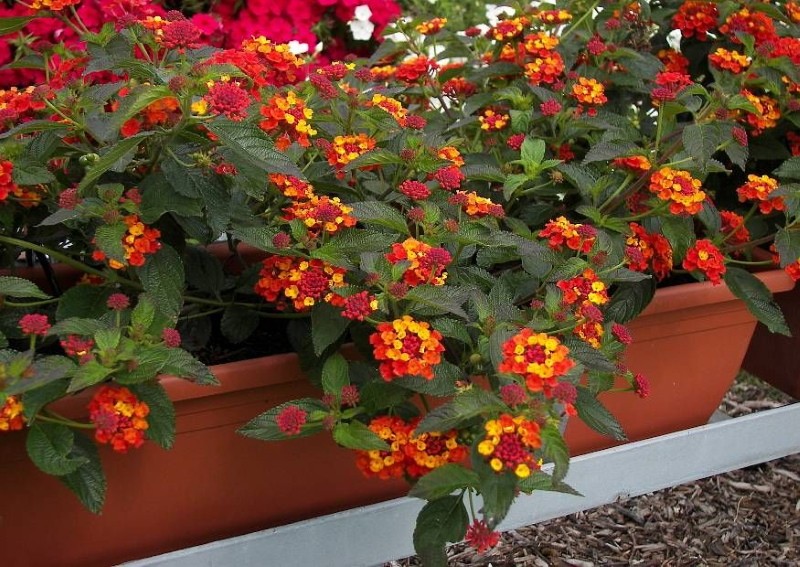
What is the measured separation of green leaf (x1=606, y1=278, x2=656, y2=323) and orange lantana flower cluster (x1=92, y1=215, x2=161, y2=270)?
706 mm

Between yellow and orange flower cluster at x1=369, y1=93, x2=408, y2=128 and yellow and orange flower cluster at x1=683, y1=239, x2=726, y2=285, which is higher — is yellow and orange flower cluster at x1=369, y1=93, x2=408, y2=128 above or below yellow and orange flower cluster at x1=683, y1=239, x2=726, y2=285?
above

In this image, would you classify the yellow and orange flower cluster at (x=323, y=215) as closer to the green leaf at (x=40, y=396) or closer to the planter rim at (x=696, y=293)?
the green leaf at (x=40, y=396)

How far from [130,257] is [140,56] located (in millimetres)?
415

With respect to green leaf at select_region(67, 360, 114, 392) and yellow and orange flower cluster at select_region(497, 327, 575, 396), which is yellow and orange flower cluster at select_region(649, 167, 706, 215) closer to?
yellow and orange flower cluster at select_region(497, 327, 575, 396)

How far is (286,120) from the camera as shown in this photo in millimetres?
1242

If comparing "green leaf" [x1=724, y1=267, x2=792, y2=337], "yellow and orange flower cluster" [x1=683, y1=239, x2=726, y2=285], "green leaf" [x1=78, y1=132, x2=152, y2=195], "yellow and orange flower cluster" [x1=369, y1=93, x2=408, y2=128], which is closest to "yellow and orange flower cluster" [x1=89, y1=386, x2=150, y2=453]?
"green leaf" [x1=78, y1=132, x2=152, y2=195]

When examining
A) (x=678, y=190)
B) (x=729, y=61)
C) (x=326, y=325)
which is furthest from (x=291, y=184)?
(x=729, y=61)

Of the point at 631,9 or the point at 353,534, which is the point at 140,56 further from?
the point at 631,9

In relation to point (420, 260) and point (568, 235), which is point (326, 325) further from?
point (568, 235)

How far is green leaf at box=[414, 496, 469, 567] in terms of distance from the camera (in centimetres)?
112

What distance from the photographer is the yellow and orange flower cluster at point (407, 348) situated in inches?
41.3

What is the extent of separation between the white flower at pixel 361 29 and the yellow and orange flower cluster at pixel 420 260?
178 centimetres

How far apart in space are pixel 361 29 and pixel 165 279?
1767 mm

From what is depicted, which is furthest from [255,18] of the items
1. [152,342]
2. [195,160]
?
[152,342]
